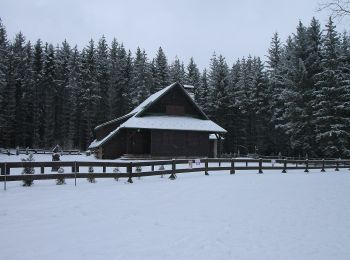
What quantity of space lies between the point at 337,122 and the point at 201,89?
2856cm

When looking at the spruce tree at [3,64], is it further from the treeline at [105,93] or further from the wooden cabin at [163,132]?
the wooden cabin at [163,132]

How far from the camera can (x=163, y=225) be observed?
8.29m

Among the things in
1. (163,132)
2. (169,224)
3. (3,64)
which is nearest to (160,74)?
(3,64)

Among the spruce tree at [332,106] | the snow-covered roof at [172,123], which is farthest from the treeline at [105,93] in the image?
the snow-covered roof at [172,123]

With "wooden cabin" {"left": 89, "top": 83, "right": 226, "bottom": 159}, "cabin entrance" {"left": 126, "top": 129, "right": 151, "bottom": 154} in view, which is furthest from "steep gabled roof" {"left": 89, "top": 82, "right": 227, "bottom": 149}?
"cabin entrance" {"left": 126, "top": 129, "right": 151, "bottom": 154}

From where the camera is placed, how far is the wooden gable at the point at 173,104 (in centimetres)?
3694

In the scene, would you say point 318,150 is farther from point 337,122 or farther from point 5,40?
point 5,40

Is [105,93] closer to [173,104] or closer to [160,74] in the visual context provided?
[160,74]

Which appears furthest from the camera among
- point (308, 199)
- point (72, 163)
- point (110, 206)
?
point (72, 163)

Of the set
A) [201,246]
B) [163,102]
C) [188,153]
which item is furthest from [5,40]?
[201,246]

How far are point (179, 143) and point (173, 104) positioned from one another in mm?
4559

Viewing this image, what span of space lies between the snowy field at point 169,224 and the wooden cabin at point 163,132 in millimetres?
20502

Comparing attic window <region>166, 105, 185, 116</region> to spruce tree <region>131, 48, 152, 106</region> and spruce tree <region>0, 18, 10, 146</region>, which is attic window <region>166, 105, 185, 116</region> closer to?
spruce tree <region>131, 48, 152, 106</region>

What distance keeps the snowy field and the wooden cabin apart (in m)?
20.5
